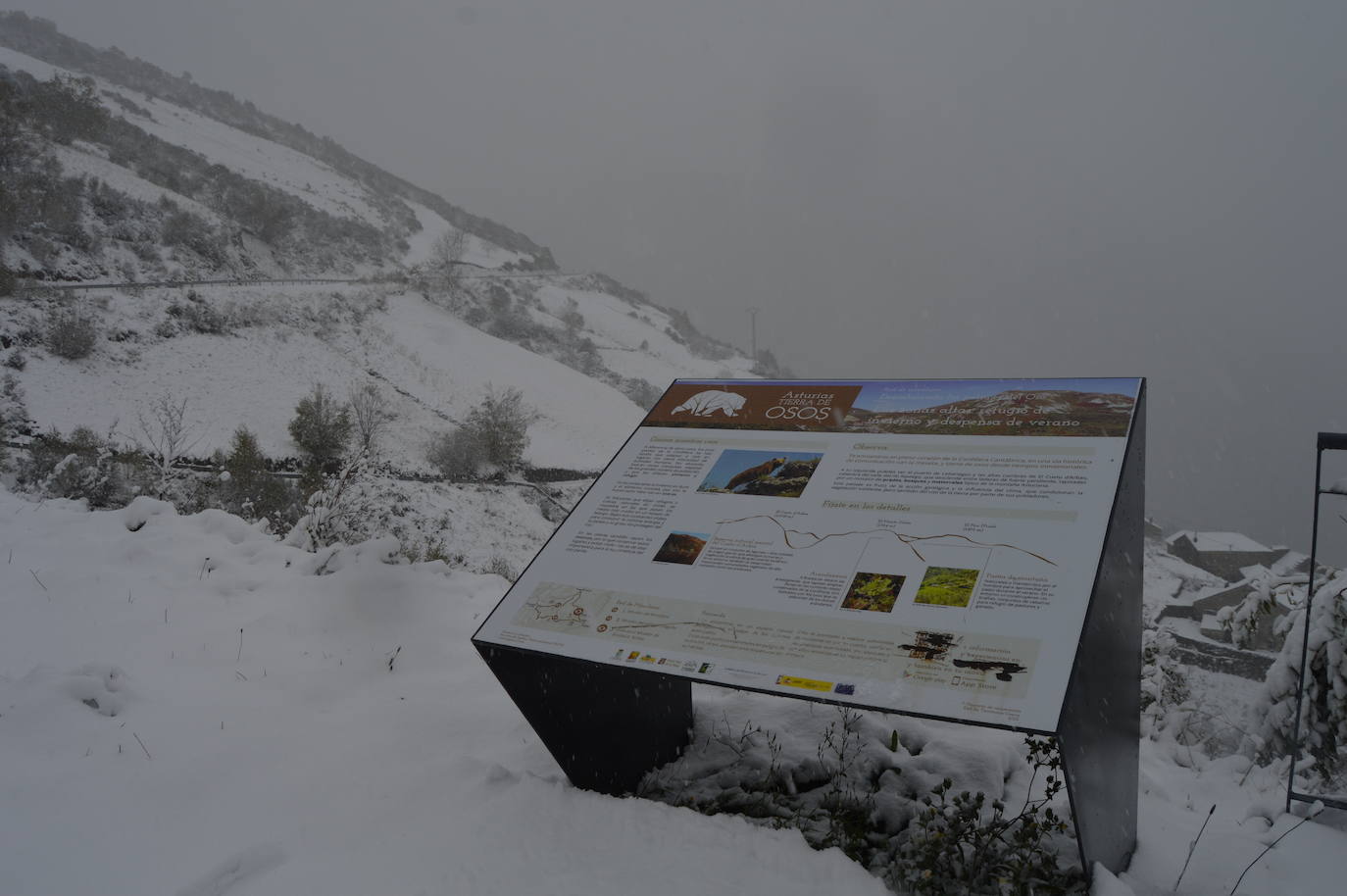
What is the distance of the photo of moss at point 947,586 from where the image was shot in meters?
2.17

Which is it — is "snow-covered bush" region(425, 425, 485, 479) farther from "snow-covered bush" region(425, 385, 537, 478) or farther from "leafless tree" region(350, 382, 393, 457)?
"leafless tree" region(350, 382, 393, 457)

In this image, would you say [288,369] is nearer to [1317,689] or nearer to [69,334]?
[69,334]

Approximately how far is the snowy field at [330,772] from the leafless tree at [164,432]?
10.3m

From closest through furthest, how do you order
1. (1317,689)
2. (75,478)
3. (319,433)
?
(1317,689) < (75,478) < (319,433)

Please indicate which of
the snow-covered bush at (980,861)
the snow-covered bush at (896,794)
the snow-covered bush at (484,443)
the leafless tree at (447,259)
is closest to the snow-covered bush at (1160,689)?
the snow-covered bush at (896,794)

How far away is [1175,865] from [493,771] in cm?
275

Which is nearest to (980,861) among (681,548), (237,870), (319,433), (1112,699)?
(1112,699)

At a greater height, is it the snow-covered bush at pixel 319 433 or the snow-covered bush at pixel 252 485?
the snow-covered bush at pixel 319 433

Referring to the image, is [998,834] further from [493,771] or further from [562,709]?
[493,771]

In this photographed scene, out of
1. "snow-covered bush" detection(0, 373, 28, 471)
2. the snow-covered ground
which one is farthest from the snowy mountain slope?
the snow-covered ground

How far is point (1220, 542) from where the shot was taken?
121 ft

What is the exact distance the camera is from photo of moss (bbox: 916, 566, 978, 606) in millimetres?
2170

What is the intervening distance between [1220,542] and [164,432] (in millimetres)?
44245

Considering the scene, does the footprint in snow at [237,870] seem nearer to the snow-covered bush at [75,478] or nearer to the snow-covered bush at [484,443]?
the snow-covered bush at [75,478]
